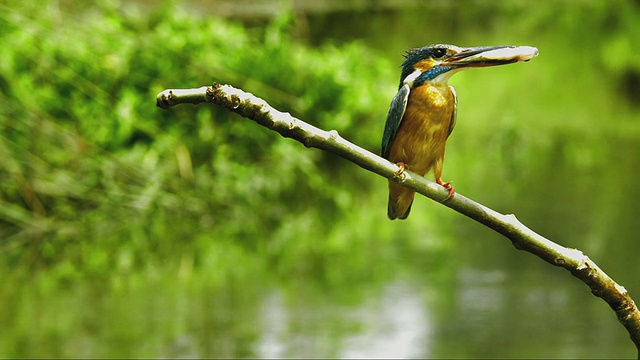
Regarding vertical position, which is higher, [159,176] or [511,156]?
[511,156]

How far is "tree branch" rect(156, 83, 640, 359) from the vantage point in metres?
1.57

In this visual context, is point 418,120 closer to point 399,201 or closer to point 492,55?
point 399,201

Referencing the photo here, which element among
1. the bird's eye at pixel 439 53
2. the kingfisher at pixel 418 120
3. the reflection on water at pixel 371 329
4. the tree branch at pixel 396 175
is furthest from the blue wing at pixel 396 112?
the reflection on water at pixel 371 329

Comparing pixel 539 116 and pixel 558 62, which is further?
pixel 558 62

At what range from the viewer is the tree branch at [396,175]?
61.6 inches

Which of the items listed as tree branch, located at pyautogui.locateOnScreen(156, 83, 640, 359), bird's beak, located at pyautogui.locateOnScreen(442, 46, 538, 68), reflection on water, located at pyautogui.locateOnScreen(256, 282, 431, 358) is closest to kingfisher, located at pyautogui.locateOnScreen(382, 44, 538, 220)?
bird's beak, located at pyautogui.locateOnScreen(442, 46, 538, 68)

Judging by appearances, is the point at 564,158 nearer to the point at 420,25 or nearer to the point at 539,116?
the point at 539,116

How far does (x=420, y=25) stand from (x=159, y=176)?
27.6ft

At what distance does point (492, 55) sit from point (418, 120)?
1.58ft

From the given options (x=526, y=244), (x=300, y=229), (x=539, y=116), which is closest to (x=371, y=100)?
(x=300, y=229)

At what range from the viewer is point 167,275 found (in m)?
5.22

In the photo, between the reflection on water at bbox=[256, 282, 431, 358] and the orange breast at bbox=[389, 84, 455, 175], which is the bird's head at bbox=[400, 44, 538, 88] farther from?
the reflection on water at bbox=[256, 282, 431, 358]

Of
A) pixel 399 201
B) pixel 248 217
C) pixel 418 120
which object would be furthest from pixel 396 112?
pixel 248 217

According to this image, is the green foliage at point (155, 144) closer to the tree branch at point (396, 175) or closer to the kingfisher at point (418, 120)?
the kingfisher at point (418, 120)
